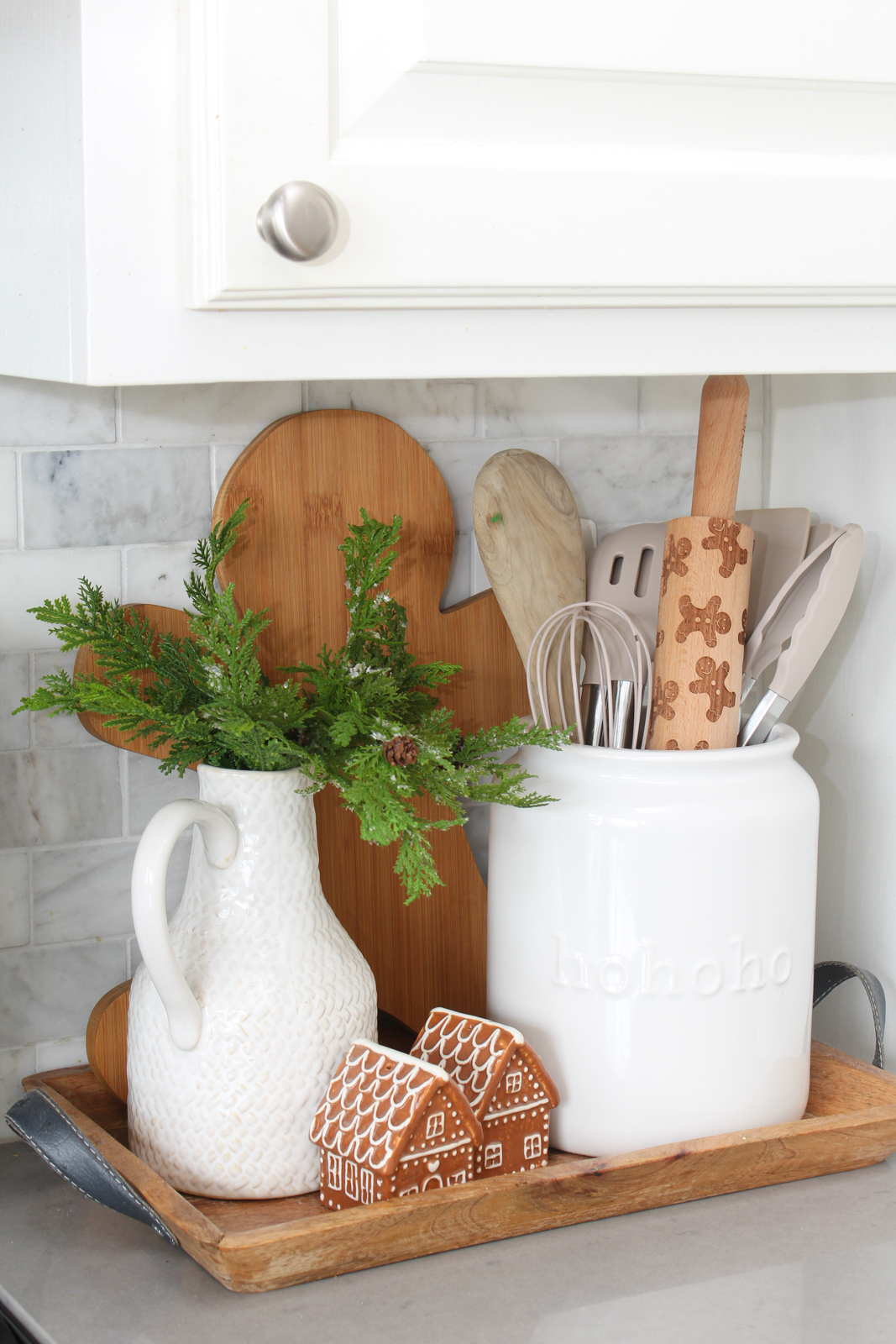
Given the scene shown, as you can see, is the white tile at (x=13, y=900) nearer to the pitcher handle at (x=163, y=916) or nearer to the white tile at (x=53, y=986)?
the white tile at (x=53, y=986)

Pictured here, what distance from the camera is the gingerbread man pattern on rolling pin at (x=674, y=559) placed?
81 cm

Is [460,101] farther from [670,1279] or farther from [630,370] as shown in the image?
[670,1279]

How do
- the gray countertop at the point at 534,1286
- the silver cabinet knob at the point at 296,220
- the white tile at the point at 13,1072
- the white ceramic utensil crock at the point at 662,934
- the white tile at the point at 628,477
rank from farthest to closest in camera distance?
the white tile at the point at 628,477 → the white tile at the point at 13,1072 → the white ceramic utensil crock at the point at 662,934 → the gray countertop at the point at 534,1286 → the silver cabinet knob at the point at 296,220

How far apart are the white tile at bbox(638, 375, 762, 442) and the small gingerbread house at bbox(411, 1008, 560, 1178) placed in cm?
50

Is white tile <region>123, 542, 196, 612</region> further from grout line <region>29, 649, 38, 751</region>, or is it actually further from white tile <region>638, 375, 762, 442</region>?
white tile <region>638, 375, 762, 442</region>

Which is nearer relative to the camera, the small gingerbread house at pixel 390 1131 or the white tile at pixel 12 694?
the small gingerbread house at pixel 390 1131

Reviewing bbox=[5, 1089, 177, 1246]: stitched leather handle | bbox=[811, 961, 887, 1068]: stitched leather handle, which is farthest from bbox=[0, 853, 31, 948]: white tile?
bbox=[811, 961, 887, 1068]: stitched leather handle

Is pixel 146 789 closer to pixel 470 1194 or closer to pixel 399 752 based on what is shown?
pixel 399 752

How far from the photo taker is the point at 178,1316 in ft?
2.13

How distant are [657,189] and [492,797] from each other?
0.34 meters

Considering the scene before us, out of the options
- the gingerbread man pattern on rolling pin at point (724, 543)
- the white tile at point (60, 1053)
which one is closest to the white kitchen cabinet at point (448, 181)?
the gingerbread man pattern on rolling pin at point (724, 543)

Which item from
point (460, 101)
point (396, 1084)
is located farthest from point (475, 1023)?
point (460, 101)

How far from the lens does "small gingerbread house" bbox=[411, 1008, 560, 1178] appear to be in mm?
740

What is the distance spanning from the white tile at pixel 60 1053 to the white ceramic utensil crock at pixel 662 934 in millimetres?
321
